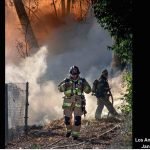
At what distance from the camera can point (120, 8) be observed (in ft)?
63.3

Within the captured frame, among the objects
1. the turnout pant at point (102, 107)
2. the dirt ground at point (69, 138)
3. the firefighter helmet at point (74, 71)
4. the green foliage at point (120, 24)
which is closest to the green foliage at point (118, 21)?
the green foliage at point (120, 24)

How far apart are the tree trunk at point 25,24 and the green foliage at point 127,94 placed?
113 inches

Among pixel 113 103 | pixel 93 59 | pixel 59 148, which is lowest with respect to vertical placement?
pixel 59 148

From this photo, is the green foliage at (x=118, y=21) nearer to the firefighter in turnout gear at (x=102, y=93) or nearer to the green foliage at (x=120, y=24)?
the green foliage at (x=120, y=24)

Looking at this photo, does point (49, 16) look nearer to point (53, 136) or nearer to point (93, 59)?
point (93, 59)

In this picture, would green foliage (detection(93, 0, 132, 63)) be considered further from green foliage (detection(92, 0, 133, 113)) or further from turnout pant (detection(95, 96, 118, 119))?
turnout pant (detection(95, 96, 118, 119))

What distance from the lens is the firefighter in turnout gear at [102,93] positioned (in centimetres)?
2002

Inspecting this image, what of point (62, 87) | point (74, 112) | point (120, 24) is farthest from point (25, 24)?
point (74, 112)

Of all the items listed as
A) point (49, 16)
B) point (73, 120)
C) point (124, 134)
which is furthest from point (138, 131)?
point (49, 16)

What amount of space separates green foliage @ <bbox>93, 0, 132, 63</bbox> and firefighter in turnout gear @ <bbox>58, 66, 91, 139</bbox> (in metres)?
1.72

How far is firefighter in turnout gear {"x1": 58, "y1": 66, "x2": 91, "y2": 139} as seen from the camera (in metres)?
18.8

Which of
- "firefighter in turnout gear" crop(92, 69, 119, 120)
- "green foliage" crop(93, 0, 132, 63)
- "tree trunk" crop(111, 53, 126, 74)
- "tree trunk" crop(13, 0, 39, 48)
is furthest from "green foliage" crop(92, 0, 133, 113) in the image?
"tree trunk" crop(13, 0, 39, 48)

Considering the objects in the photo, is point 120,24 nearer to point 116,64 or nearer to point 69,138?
point 116,64
